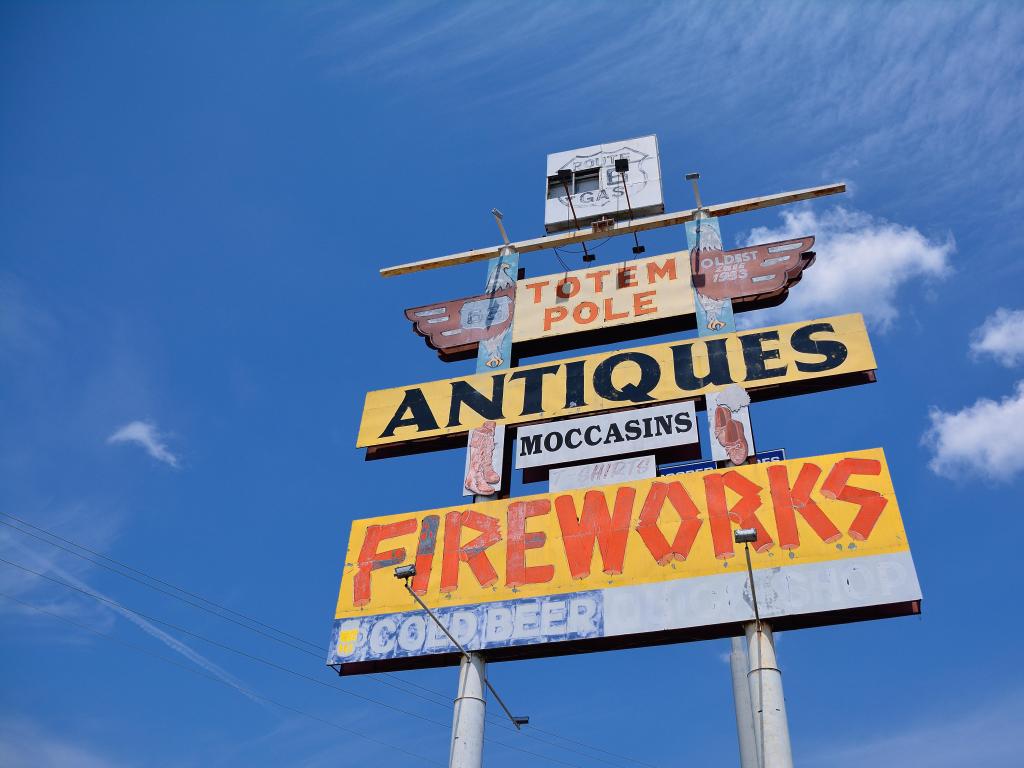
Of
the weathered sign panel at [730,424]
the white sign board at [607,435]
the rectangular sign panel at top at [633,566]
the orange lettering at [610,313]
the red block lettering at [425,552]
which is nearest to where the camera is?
the rectangular sign panel at top at [633,566]

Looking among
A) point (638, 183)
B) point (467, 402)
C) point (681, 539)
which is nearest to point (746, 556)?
point (681, 539)

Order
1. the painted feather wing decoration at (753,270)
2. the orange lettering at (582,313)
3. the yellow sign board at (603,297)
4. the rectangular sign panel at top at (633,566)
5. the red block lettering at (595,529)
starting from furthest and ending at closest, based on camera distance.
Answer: the orange lettering at (582,313), the yellow sign board at (603,297), the painted feather wing decoration at (753,270), the red block lettering at (595,529), the rectangular sign panel at top at (633,566)

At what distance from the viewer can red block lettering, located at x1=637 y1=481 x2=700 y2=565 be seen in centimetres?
1555

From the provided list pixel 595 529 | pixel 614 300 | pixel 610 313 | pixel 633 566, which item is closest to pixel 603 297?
pixel 614 300

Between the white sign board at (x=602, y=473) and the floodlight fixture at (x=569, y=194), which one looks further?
the floodlight fixture at (x=569, y=194)

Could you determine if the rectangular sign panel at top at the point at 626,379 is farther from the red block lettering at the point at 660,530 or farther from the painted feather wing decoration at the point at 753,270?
the red block lettering at the point at 660,530

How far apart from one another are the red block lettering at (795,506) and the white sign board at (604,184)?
26.3 feet

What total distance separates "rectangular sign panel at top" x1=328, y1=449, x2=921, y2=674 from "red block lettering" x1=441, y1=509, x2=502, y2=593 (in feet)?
0.08

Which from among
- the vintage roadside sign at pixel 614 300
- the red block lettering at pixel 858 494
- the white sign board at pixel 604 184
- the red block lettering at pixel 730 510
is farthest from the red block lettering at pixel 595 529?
the white sign board at pixel 604 184

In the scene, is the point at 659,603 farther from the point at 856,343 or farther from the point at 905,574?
the point at 856,343

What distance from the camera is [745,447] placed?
16.5 m

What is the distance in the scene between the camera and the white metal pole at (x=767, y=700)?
13257mm

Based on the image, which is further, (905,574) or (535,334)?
(535,334)

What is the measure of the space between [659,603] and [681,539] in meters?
1.15
